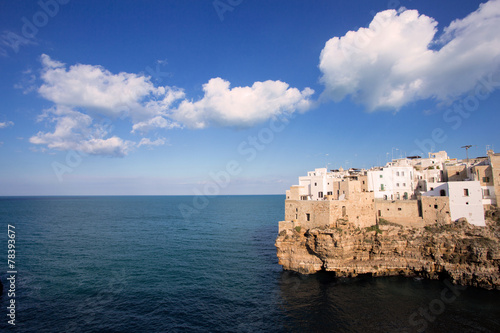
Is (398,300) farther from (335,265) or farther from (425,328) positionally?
(335,265)

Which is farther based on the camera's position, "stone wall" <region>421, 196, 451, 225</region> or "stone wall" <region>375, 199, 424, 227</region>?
"stone wall" <region>375, 199, 424, 227</region>

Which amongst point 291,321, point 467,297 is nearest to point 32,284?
point 291,321

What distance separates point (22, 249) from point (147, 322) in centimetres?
4605

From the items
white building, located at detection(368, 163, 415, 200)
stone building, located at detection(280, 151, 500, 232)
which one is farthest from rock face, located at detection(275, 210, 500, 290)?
white building, located at detection(368, 163, 415, 200)

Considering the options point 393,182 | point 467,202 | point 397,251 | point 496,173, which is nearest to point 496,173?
point 496,173

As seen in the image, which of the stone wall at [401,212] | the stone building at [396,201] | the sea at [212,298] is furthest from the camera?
the stone wall at [401,212]

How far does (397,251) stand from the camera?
4288 cm

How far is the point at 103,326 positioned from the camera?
1101 inches

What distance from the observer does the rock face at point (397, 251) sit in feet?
124

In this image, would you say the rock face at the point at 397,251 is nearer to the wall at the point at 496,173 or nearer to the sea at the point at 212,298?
the sea at the point at 212,298

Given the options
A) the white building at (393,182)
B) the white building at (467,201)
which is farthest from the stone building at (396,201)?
the white building at (393,182)

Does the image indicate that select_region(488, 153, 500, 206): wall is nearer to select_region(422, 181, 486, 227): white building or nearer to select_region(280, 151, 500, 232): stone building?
select_region(280, 151, 500, 232): stone building

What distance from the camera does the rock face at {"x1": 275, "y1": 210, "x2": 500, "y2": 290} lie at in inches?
1492

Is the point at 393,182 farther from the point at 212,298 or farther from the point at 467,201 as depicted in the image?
the point at 212,298
